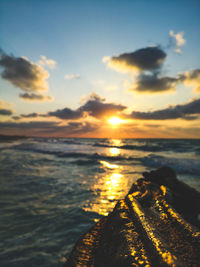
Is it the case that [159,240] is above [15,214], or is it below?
above

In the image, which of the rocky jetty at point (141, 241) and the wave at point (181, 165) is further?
the wave at point (181, 165)

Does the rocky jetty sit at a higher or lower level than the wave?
higher

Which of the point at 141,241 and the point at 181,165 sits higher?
the point at 141,241

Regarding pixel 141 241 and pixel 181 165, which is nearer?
pixel 141 241

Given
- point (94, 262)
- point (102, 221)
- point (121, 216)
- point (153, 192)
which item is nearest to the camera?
point (94, 262)

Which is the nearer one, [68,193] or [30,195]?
[30,195]

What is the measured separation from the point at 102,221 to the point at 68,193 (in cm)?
277

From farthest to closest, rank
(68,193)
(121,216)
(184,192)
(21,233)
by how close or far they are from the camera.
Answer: (68,193) → (184,192) → (21,233) → (121,216)

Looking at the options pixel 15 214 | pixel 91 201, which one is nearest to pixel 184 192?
pixel 91 201

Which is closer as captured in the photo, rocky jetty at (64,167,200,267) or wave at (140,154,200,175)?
rocky jetty at (64,167,200,267)

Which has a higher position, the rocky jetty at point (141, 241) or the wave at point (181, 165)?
the rocky jetty at point (141, 241)

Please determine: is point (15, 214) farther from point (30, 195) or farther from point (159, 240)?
point (159, 240)

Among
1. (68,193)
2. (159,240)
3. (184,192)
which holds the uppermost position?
(159,240)

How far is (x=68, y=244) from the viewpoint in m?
2.50
